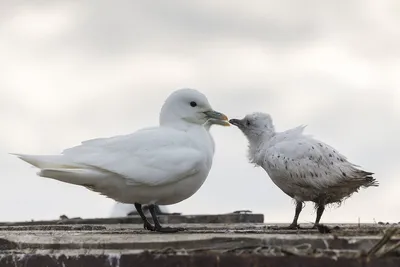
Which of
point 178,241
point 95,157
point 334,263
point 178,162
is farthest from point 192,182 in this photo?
point 334,263

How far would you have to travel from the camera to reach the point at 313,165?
771cm

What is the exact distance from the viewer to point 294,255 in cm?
477

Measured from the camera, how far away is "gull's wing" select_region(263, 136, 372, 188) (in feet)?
25.0

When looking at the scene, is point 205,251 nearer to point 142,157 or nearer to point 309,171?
point 142,157

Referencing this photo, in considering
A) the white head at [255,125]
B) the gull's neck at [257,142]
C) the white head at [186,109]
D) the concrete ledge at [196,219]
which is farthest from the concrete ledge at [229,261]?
the concrete ledge at [196,219]

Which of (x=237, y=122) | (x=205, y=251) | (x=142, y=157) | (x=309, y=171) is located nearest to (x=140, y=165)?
(x=142, y=157)

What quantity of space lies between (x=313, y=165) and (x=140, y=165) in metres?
1.52

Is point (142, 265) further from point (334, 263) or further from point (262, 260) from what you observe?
point (334, 263)

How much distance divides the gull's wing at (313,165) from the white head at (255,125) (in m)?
0.68

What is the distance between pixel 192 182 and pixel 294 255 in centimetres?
294

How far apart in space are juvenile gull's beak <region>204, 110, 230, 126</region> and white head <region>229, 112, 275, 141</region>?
40cm

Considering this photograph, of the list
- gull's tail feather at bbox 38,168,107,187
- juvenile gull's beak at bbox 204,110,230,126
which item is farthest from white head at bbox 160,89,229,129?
gull's tail feather at bbox 38,168,107,187

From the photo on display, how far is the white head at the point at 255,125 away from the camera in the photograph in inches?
344

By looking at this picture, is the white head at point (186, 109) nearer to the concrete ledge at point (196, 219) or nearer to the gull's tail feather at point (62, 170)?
the gull's tail feather at point (62, 170)
